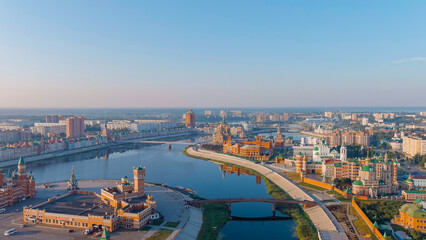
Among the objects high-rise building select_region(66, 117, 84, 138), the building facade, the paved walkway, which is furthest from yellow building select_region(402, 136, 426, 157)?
high-rise building select_region(66, 117, 84, 138)

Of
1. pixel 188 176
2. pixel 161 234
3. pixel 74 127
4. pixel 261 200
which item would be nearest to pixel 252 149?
pixel 188 176

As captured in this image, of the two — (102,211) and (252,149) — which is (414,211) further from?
(252,149)

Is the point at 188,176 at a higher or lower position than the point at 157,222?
lower

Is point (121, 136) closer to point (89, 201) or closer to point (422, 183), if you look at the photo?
point (89, 201)

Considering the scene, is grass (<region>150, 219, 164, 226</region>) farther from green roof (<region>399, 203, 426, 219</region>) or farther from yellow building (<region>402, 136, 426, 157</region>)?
yellow building (<region>402, 136, 426, 157</region>)

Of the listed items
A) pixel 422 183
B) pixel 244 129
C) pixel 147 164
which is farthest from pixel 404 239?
pixel 244 129
